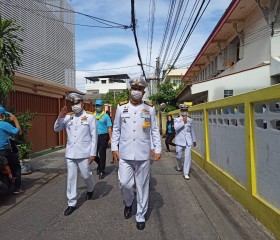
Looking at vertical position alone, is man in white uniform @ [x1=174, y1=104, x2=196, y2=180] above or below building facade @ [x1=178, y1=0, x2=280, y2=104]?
below

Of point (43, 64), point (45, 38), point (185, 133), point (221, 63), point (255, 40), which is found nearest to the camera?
point (185, 133)

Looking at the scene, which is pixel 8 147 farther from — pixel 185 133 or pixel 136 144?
pixel 185 133

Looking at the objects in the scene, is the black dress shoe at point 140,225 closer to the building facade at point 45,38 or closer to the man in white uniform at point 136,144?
the man in white uniform at point 136,144

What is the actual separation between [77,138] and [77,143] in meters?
0.08

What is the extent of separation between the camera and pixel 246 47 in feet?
41.3

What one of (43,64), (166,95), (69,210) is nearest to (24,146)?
(69,210)

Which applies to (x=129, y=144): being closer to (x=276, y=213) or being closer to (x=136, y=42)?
(x=276, y=213)

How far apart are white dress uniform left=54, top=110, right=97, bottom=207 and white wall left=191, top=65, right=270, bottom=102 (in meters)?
6.44

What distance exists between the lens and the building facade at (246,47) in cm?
998

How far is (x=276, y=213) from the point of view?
13.4ft

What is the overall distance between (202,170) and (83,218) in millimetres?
4986

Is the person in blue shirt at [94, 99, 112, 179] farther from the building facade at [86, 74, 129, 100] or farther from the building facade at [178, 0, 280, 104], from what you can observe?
the building facade at [86, 74, 129, 100]

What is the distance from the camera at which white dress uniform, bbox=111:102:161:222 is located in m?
4.70

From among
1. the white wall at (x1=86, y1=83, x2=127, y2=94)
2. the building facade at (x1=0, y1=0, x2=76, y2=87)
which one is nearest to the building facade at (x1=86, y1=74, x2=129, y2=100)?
the white wall at (x1=86, y1=83, x2=127, y2=94)
